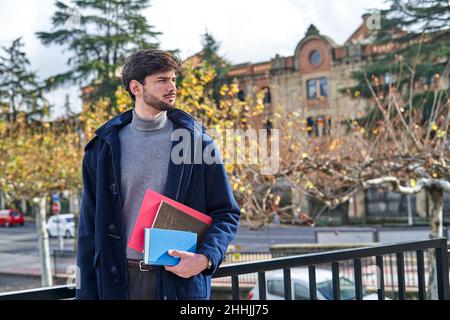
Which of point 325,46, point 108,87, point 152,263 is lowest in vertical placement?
point 152,263

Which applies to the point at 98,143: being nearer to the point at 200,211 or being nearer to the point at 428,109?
the point at 200,211

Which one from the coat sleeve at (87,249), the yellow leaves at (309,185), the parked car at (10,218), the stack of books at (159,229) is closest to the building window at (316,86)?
the parked car at (10,218)

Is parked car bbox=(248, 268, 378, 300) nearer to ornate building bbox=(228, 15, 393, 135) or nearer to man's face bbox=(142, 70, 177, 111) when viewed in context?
man's face bbox=(142, 70, 177, 111)

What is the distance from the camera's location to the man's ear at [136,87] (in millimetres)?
2199

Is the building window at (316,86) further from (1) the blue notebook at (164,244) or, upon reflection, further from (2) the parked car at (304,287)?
(1) the blue notebook at (164,244)

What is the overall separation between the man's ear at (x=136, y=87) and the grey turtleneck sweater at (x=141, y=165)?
0.10m

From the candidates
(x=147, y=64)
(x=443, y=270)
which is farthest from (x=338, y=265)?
(x=147, y=64)

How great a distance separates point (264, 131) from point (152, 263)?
853 centimetres

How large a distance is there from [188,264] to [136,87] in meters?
0.70

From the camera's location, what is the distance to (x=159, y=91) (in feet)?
7.13

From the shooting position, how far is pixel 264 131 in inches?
409

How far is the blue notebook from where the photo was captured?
6.35 feet
